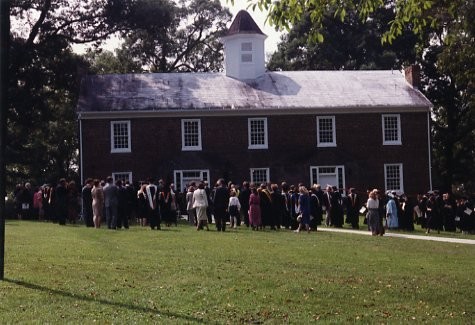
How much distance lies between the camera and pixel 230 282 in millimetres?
13242

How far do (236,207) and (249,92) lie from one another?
17.0 meters

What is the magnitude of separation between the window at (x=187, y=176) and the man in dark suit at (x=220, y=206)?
15673 millimetres

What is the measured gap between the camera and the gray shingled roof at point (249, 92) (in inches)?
1658

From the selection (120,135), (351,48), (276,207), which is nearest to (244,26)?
(120,135)

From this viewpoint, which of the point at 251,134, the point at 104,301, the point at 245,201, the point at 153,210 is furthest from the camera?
the point at 251,134

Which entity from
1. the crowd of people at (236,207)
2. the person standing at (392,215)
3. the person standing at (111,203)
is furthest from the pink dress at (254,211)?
the person standing at (392,215)

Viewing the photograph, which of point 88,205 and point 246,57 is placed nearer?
point 88,205

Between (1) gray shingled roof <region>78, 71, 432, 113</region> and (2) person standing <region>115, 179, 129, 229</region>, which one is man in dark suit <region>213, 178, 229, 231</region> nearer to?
(2) person standing <region>115, 179, 129, 229</region>

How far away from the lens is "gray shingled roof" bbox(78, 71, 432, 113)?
42125mm

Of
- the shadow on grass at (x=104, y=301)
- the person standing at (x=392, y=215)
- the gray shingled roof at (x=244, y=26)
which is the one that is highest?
the gray shingled roof at (x=244, y=26)

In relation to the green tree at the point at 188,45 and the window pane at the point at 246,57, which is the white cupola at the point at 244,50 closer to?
the window pane at the point at 246,57

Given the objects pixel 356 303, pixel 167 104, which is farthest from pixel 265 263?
pixel 167 104

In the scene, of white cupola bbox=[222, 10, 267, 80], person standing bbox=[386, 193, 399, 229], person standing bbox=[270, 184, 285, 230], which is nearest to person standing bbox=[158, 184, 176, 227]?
person standing bbox=[270, 184, 285, 230]

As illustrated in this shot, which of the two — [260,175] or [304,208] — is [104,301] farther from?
[260,175]
